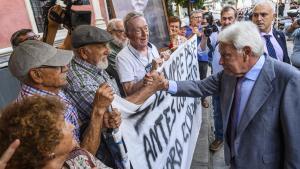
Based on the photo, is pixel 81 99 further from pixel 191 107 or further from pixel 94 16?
pixel 94 16

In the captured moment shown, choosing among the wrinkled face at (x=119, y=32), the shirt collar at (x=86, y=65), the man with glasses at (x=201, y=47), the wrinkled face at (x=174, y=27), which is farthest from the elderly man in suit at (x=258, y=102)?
the wrinkled face at (x=174, y=27)

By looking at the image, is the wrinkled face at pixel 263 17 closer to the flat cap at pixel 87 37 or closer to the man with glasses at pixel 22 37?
the flat cap at pixel 87 37

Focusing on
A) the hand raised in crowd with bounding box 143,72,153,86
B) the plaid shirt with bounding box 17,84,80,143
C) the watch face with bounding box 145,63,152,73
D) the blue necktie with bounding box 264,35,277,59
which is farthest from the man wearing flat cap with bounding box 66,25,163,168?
the blue necktie with bounding box 264,35,277,59

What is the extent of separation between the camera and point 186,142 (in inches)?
130

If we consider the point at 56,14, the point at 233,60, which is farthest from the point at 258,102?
the point at 56,14

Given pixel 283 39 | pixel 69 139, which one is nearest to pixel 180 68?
pixel 283 39

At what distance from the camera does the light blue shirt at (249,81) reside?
210 cm

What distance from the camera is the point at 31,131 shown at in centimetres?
122

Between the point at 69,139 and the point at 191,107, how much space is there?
107 inches

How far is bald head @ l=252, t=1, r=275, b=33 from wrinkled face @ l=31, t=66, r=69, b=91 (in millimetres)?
2485

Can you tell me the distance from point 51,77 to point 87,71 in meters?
0.31

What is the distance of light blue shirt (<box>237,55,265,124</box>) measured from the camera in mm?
2104

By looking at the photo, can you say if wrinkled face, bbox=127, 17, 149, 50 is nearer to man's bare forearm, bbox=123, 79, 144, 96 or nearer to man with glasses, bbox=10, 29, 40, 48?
man's bare forearm, bbox=123, 79, 144, 96

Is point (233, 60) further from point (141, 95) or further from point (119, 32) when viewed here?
point (119, 32)
